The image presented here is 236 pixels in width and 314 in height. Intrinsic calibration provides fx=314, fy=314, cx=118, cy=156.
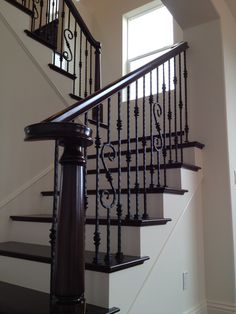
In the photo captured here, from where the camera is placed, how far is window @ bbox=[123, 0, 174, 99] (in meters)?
4.47

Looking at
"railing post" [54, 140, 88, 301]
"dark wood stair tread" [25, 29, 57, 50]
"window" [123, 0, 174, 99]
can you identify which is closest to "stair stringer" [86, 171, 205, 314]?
"railing post" [54, 140, 88, 301]

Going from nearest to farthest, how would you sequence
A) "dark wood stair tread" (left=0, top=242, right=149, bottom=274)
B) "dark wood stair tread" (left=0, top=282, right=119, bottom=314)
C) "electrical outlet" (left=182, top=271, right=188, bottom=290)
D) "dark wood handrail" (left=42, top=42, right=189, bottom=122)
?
"dark wood handrail" (left=42, top=42, right=189, bottom=122) → "dark wood stair tread" (left=0, top=282, right=119, bottom=314) → "dark wood stair tread" (left=0, top=242, right=149, bottom=274) → "electrical outlet" (left=182, top=271, right=188, bottom=290)

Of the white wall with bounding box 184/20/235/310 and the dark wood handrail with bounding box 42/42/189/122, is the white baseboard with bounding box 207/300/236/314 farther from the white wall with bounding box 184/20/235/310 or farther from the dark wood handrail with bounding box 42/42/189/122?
the dark wood handrail with bounding box 42/42/189/122

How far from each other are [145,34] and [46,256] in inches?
151

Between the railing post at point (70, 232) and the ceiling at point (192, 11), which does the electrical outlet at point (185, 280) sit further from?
the ceiling at point (192, 11)

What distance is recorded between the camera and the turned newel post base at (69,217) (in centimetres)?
103

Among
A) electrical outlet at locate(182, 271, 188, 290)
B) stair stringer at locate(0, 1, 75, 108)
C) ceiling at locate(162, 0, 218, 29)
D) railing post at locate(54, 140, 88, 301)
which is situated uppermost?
ceiling at locate(162, 0, 218, 29)

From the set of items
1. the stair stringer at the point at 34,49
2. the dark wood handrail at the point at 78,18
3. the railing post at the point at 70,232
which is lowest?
the railing post at the point at 70,232

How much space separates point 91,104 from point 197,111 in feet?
4.87

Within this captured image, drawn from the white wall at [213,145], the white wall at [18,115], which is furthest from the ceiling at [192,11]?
the white wall at [18,115]

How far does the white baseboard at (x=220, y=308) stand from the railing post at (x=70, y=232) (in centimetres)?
184

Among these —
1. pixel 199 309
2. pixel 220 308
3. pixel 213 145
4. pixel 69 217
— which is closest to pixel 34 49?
pixel 213 145

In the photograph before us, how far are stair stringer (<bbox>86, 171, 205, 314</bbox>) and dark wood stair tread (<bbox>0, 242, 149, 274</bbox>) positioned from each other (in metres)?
0.04

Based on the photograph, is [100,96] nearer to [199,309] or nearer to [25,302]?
[25,302]
